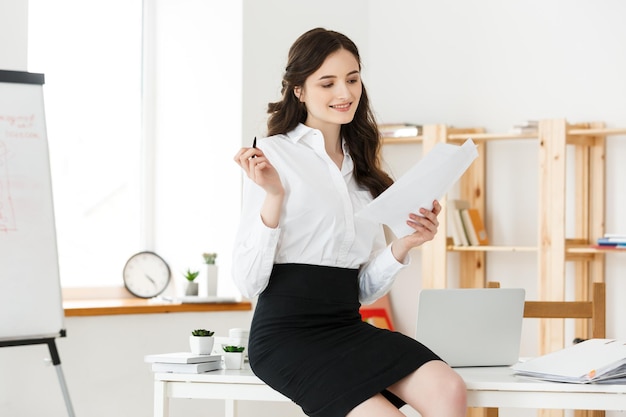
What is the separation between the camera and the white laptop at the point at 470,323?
218 centimetres

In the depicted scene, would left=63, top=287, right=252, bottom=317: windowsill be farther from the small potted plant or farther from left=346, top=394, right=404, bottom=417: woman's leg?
left=346, top=394, right=404, bottom=417: woman's leg

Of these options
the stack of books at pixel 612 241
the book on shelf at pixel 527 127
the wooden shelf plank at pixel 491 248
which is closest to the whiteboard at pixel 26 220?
the wooden shelf plank at pixel 491 248

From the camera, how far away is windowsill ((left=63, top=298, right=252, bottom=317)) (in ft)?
11.9

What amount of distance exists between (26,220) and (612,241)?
8.20 ft

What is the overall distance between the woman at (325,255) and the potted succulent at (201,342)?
0.15 metres

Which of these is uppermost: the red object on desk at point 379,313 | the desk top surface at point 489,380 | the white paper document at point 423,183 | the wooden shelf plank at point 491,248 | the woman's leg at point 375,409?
the white paper document at point 423,183

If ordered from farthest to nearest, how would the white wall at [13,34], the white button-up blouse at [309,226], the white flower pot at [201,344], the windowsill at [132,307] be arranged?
the windowsill at [132,307]
the white wall at [13,34]
the white flower pot at [201,344]
the white button-up blouse at [309,226]

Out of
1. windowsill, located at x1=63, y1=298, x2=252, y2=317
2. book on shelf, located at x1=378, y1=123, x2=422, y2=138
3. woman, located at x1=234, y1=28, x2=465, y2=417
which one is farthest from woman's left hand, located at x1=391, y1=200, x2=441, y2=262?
book on shelf, located at x1=378, y1=123, x2=422, y2=138

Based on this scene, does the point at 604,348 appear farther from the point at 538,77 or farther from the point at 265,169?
the point at 538,77

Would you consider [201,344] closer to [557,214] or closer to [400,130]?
[557,214]

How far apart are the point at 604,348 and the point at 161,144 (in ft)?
9.05

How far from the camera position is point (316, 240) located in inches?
86.6

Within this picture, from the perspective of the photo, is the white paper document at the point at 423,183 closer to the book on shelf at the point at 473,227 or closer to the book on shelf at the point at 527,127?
the book on shelf at the point at 527,127

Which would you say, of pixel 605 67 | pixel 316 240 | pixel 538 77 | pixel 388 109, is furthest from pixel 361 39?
pixel 316 240
